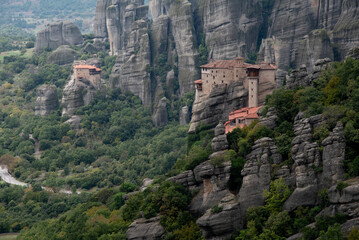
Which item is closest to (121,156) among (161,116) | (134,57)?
(161,116)

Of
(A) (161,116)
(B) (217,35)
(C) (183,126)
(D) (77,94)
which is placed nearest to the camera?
(B) (217,35)

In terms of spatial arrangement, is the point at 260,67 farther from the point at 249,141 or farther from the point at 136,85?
the point at 136,85

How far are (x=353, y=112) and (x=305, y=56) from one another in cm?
4394

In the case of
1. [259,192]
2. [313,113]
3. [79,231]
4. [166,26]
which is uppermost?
[166,26]

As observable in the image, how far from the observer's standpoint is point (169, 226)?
58219 millimetres

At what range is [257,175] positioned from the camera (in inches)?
2205

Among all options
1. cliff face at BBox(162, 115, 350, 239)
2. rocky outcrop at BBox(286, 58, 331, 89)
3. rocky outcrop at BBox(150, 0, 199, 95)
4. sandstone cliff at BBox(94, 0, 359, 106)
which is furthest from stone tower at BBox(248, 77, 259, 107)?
rocky outcrop at BBox(150, 0, 199, 95)

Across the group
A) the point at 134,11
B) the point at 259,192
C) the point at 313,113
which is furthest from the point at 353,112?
the point at 134,11

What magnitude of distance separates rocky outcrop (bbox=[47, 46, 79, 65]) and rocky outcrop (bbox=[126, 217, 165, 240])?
296 ft

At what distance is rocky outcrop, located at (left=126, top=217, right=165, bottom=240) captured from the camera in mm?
58344

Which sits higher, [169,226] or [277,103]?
[277,103]

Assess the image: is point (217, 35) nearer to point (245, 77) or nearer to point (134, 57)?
point (134, 57)

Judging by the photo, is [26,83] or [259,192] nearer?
[259,192]

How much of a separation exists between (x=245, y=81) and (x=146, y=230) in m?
24.6
